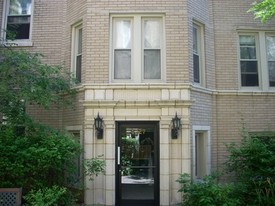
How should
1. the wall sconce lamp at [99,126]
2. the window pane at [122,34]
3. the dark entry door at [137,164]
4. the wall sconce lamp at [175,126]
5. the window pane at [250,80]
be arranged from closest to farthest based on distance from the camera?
1. the wall sconce lamp at [175,126]
2. the wall sconce lamp at [99,126]
3. the dark entry door at [137,164]
4. the window pane at [122,34]
5. the window pane at [250,80]

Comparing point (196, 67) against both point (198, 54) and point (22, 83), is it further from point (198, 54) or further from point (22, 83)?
point (22, 83)

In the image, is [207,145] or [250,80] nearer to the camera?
[207,145]

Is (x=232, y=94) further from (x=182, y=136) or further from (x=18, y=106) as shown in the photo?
(x=18, y=106)

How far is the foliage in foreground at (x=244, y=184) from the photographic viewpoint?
757 cm

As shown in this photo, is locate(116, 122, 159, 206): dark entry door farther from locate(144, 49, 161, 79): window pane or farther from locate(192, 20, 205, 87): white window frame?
locate(192, 20, 205, 87): white window frame

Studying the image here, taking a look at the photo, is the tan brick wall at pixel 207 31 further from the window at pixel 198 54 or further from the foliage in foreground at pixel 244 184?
the foliage in foreground at pixel 244 184

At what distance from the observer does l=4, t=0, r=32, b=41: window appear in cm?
1079

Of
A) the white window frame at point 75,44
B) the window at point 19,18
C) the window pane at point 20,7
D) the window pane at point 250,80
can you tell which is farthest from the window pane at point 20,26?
the window pane at point 250,80

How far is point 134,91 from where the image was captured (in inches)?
353

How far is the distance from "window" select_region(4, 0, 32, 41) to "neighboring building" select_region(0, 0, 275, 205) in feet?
0.39

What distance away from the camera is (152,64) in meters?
9.31

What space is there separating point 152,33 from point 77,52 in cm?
238

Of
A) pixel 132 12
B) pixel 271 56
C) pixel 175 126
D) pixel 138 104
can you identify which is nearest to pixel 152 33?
pixel 132 12

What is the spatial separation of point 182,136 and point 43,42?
17.4 ft
